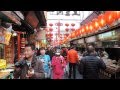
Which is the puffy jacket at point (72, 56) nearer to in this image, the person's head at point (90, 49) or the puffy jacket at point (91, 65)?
the puffy jacket at point (91, 65)

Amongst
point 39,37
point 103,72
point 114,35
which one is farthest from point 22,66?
point 39,37

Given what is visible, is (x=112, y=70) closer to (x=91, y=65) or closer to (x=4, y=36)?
(x=91, y=65)

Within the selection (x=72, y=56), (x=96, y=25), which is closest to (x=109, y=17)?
(x=96, y=25)

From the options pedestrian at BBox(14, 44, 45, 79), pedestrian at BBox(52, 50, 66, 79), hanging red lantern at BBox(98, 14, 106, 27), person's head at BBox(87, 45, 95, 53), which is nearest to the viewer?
pedestrian at BBox(14, 44, 45, 79)

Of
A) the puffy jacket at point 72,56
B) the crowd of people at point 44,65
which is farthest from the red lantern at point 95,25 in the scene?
the crowd of people at point 44,65

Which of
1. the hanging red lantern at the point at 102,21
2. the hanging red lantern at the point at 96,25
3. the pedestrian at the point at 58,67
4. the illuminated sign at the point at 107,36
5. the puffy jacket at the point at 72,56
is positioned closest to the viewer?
the pedestrian at the point at 58,67

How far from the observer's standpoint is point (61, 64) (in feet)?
33.3

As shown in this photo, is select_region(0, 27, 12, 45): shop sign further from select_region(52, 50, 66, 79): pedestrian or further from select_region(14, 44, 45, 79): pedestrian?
select_region(52, 50, 66, 79): pedestrian

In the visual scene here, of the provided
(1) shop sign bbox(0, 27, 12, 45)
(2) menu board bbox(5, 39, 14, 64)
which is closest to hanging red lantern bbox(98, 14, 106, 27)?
(2) menu board bbox(5, 39, 14, 64)

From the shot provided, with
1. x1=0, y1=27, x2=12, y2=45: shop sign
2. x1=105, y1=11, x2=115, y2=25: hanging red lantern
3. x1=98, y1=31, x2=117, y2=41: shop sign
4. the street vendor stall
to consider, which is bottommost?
the street vendor stall

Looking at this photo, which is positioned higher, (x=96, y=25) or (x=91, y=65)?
(x=96, y=25)
